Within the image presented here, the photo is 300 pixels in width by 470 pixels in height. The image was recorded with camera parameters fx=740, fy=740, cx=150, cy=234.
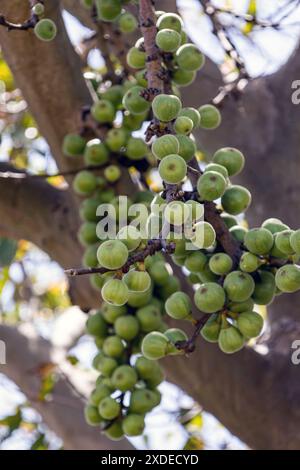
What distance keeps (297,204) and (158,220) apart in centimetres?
108

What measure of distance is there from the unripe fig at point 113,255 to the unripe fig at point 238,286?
0.26 m

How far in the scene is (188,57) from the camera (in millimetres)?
1432

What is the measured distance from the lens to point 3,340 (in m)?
2.45

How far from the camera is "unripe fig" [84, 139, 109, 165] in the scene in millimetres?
1825

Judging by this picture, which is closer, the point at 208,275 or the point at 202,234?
the point at 202,234

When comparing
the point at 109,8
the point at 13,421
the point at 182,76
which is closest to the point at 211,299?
the point at 182,76

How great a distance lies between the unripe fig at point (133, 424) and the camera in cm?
155

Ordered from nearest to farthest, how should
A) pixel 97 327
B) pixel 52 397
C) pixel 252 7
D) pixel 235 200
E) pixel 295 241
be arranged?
pixel 295 241, pixel 235 200, pixel 97 327, pixel 52 397, pixel 252 7

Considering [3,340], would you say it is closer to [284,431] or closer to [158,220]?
[284,431]

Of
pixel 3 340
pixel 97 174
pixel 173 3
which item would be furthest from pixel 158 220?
pixel 3 340

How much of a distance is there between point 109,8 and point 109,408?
2.96 ft

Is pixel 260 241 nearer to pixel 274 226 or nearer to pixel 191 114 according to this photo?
pixel 274 226

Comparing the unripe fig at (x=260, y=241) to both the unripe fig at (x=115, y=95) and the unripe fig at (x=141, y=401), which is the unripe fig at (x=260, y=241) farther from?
the unripe fig at (x=115, y=95)

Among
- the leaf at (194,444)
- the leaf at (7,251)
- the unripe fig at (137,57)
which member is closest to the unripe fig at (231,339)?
the unripe fig at (137,57)
